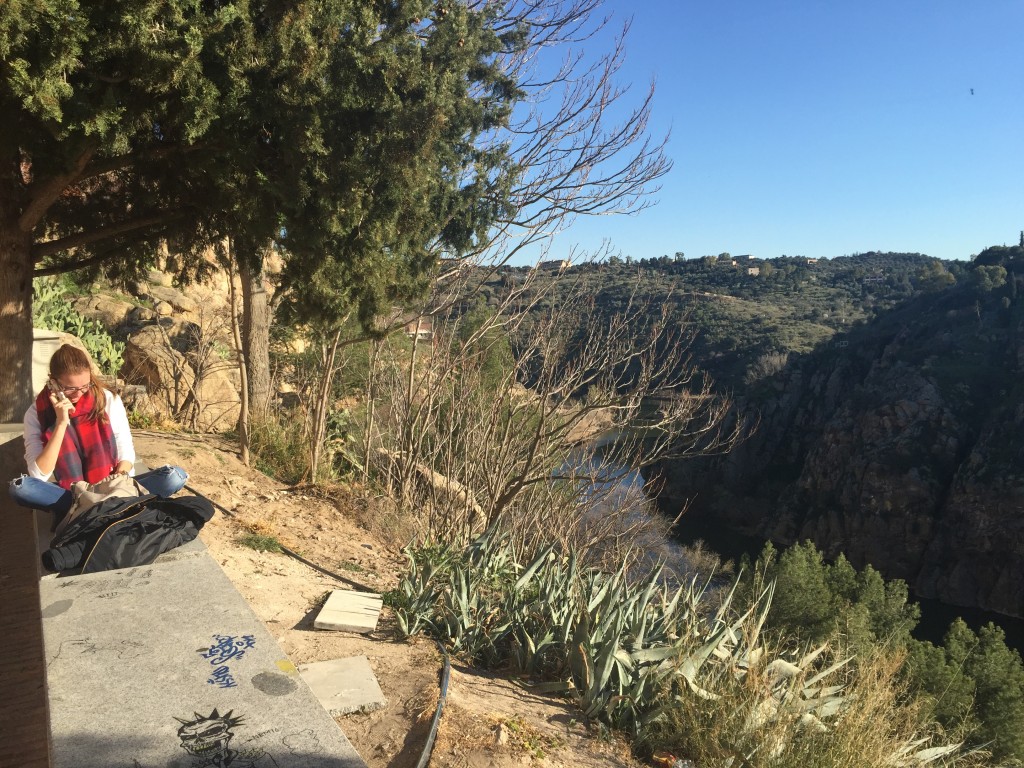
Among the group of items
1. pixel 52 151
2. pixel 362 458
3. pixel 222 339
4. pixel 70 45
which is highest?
pixel 70 45

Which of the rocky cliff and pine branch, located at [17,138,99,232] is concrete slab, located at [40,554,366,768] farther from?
the rocky cliff

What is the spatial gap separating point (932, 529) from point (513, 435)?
43870 millimetres

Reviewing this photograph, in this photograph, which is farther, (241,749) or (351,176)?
(351,176)

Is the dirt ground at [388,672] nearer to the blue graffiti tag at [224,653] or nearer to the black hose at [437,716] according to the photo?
the black hose at [437,716]

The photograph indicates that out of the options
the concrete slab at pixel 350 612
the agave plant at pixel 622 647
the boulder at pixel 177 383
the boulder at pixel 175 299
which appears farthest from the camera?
the boulder at pixel 175 299

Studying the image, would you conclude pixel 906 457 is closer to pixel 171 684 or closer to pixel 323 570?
pixel 323 570

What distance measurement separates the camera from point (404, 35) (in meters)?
6.05

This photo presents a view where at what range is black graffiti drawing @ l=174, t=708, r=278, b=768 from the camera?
82.7 inches

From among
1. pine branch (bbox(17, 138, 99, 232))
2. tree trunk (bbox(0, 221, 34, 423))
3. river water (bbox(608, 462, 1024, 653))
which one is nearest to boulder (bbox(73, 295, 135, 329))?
tree trunk (bbox(0, 221, 34, 423))

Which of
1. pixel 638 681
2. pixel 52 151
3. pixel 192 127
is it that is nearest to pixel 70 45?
pixel 192 127

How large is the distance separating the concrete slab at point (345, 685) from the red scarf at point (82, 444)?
159cm

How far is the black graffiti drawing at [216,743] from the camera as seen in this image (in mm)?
2102

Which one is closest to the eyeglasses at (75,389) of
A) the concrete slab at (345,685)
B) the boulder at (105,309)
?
the concrete slab at (345,685)

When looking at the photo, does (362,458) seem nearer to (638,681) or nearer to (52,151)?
(52,151)
